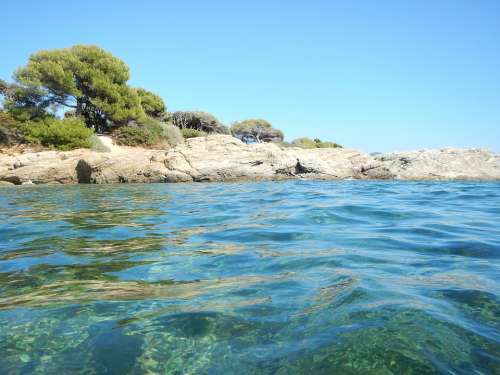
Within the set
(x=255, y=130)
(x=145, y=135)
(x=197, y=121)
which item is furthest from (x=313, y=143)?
(x=145, y=135)

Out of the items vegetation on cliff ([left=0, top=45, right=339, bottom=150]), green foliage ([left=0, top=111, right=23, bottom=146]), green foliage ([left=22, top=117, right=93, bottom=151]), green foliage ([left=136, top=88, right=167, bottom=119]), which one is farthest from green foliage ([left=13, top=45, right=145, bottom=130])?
green foliage ([left=136, top=88, right=167, bottom=119])

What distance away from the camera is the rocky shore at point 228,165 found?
14594 mm

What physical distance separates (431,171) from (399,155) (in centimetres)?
198

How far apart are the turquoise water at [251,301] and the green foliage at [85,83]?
59.0ft

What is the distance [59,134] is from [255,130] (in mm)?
25671

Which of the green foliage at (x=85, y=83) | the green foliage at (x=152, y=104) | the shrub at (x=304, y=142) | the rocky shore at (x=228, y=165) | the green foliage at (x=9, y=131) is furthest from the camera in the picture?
the shrub at (x=304, y=142)

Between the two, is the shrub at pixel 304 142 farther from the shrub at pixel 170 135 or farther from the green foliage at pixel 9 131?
the green foliage at pixel 9 131

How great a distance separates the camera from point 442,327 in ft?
5.66

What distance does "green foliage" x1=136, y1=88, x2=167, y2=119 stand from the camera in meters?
27.0

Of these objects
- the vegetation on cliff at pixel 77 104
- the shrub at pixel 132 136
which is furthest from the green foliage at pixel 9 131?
the shrub at pixel 132 136

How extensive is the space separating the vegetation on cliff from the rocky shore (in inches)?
69.8

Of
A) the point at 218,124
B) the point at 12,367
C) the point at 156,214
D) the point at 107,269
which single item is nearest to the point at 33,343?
the point at 12,367

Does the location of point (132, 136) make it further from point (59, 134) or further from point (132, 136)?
point (59, 134)

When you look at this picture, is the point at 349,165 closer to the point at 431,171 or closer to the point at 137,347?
the point at 431,171
